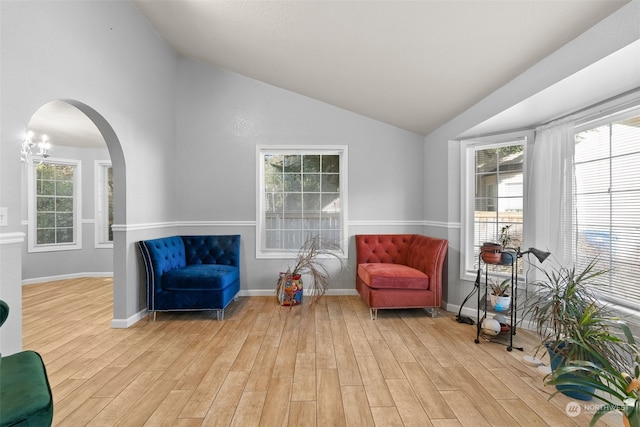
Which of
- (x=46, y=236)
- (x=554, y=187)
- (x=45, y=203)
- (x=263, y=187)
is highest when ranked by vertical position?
(x=263, y=187)

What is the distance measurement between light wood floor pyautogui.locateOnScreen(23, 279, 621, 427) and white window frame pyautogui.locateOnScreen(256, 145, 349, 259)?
1029 millimetres

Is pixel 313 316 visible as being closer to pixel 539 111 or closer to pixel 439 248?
pixel 439 248

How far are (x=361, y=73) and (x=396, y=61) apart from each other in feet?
1.65

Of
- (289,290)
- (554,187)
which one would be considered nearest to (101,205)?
(289,290)

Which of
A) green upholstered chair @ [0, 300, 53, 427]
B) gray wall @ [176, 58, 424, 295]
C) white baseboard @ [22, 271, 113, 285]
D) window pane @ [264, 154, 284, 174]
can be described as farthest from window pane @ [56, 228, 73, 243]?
green upholstered chair @ [0, 300, 53, 427]

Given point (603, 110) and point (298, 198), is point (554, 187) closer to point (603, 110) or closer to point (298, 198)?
point (603, 110)

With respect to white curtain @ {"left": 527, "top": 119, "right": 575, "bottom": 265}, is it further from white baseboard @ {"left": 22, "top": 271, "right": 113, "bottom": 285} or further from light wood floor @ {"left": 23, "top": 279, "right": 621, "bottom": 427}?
white baseboard @ {"left": 22, "top": 271, "right": 113, "bottom": 285}

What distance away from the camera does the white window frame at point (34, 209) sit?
5.04m

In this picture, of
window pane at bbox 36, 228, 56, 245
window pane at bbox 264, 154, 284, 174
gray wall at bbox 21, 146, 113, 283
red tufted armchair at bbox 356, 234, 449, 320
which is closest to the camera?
red tufted armchair at bbox 356, 234, 449, 320

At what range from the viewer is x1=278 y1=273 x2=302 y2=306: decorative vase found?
3.89 metres

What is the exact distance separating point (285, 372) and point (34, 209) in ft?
18.1

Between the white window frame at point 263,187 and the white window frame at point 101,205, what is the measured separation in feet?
10.6

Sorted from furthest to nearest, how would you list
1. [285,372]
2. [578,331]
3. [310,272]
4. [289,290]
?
[310,272]
[289,290]
[285,372]
[578,331]

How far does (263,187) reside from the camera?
4.49 m
